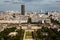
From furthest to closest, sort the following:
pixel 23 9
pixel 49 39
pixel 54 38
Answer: pixel 23 9
pixel 54 38
pixel 49 39

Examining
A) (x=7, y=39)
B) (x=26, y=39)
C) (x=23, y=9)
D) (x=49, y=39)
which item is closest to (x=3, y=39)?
(x=7, y=39)

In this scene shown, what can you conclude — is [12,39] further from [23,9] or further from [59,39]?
[23,9]

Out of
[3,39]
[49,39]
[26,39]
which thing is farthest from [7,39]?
[49,39]

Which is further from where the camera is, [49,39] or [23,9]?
[23,9]

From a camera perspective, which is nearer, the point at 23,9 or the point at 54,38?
the point at 54,38

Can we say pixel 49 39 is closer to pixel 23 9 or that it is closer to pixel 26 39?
pixel 26 39

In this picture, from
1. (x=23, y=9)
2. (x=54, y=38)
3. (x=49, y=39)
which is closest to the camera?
(x=49, y=39)

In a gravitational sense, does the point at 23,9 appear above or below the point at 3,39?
below

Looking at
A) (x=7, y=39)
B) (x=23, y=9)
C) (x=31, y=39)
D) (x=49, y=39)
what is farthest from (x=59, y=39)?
(x=23, y=9)

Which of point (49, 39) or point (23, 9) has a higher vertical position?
point (49, 39)
